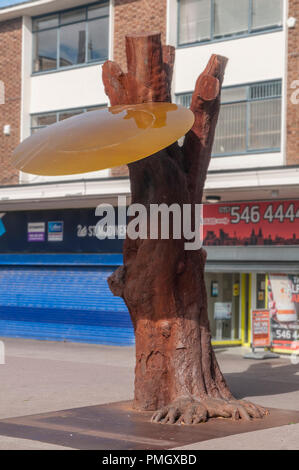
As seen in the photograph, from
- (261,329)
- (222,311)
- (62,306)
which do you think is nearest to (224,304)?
(222,311)

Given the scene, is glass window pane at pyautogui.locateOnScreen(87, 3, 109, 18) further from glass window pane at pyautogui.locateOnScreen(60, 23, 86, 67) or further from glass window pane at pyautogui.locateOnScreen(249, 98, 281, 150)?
glass window pane at pyautogui.locateOnScreen(249, 98, 281, 150)

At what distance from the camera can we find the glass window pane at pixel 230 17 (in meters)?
18.4

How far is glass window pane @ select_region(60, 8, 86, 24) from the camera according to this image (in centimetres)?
2156

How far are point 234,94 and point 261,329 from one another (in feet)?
18.1

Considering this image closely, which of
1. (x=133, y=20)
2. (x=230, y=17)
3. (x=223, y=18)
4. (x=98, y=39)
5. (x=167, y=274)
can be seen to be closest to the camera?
(x=167, y=274)

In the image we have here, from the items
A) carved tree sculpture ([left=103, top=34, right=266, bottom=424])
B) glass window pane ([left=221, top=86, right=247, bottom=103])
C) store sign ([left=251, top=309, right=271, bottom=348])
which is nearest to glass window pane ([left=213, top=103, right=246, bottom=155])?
glass window pane ([left=221, top=86, right=247, bottom=103])

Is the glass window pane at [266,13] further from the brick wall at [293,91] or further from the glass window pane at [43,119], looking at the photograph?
the glass window pane at [43,119]

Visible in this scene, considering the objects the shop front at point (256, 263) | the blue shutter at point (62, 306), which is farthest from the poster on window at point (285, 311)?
the blue shutter at point (62, 306)

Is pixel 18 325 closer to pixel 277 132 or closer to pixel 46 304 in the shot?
pixel 46 304

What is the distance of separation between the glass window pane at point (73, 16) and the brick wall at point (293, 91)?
6565 mm

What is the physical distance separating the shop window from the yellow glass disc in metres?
10.6

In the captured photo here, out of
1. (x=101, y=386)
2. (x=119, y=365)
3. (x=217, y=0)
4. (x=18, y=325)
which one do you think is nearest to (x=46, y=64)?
(x=217, y=0)

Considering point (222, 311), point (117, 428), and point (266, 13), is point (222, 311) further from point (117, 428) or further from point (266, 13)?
point (117, 428)

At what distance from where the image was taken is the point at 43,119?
22047 millimetres
